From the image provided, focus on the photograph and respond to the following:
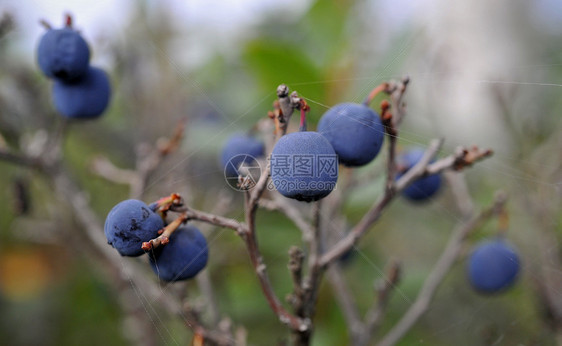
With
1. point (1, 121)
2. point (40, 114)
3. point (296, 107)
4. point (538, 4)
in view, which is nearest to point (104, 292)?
point (40, 114)

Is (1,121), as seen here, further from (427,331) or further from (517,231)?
(517,231)

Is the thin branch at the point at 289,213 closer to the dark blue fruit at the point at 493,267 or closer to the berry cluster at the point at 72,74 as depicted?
the berry cluster at the point at 72,74

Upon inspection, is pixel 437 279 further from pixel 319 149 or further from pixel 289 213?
pixel 319 149

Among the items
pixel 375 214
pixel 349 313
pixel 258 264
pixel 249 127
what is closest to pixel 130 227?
pixel 258 264

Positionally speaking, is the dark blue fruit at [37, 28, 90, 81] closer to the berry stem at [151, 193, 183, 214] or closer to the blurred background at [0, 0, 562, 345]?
the blurred background at [0, 0, 562, 345]

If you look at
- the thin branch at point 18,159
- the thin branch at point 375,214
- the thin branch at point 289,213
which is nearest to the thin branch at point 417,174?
the thin branch at point 375,214

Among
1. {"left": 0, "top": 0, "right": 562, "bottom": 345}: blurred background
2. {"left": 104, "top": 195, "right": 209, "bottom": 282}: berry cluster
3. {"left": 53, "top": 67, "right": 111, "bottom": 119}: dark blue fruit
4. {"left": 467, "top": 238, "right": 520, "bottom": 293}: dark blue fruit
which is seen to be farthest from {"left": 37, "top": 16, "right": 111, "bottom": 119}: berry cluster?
{"left": 467, "top": 238, "right": 520, "bottom": 293}: dark blue fruit

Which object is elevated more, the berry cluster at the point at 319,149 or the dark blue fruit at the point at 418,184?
the berry cluster at the point at 319,149
